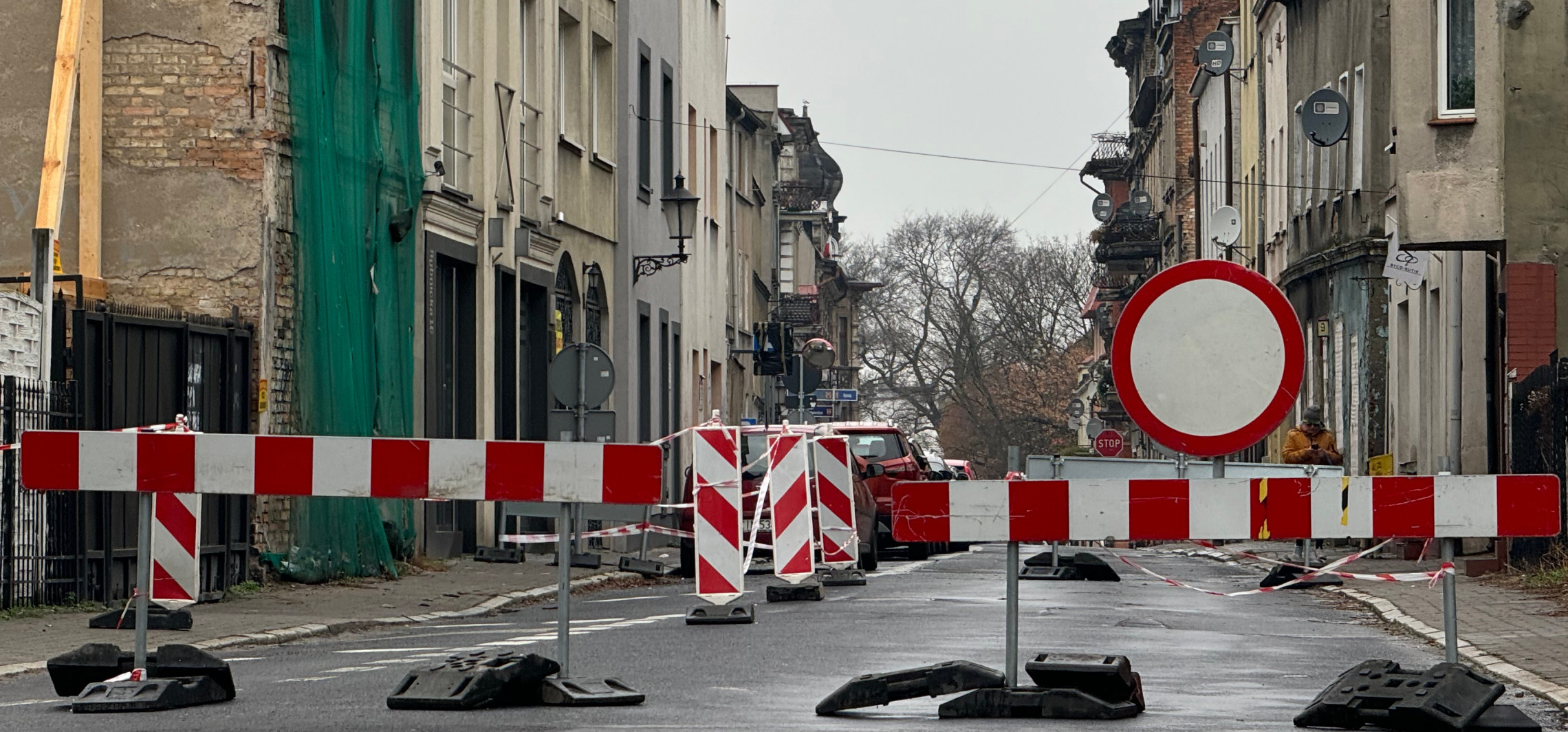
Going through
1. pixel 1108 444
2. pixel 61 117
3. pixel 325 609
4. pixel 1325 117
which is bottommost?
pixel 325 609

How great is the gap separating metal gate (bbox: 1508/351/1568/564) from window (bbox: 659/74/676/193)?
17.8 meters

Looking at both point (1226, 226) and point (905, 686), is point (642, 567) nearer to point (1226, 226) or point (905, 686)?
point (905, 686)

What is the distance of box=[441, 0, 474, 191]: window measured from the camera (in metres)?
24.1

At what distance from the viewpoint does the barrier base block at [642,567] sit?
21.9 meters

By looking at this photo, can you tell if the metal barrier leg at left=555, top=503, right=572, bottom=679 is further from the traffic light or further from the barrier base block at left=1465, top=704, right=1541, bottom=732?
the traffic light

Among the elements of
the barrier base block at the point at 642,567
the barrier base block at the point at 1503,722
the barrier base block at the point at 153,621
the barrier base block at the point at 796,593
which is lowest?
the barrier base block at the point at 642,567

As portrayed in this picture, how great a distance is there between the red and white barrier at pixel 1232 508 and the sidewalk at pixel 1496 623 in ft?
4.37

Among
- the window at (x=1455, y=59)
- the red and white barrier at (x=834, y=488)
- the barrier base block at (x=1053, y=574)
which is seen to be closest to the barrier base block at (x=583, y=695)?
the red and white barrier at (x=834, y=488)

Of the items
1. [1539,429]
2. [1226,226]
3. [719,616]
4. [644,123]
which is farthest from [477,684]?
[1226,226]

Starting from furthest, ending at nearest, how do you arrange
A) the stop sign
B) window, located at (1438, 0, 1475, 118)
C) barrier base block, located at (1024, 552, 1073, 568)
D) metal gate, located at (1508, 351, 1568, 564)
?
the stop sign, window, located at (1438, 0, 1475, 118), barrier base block, located at (1024, 552, 1073, 568), metal gate, located at (1508, 351, 1568, 564)

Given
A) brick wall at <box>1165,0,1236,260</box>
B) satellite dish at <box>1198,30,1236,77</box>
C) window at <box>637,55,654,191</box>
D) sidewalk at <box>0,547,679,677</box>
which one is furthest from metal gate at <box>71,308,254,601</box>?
brick wall at <box>1165,0,1236,260</box>

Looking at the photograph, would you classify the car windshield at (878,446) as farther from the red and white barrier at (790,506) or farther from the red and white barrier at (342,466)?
the red and white barrier at (342,466)

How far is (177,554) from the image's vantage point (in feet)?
34.8

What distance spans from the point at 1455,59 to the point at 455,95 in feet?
33.8
